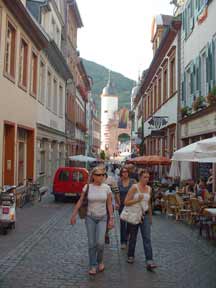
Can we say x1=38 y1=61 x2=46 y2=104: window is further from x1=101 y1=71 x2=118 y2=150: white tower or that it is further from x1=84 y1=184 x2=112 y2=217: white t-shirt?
x1=101 y1=71 x2=118 y2=150: white tower

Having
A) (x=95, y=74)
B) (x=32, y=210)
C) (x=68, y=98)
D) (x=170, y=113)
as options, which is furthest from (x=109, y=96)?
(x=32, y=210)

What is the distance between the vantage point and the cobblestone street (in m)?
6.23

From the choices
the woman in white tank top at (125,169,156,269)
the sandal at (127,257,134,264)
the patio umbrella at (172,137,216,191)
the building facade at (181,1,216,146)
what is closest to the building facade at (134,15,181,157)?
the building facade at (181,1,216,146)

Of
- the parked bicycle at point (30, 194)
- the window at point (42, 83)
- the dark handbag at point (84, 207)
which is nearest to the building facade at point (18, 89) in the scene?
the parked bicycle at point (30, 194)

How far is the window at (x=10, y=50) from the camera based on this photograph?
15.6 metres

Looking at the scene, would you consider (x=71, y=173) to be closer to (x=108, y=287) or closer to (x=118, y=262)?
(x=118, y=262)

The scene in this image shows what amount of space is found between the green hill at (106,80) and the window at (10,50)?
11448 centimetres

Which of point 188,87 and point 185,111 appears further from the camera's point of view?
point 188,87

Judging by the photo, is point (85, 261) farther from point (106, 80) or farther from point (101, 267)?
point (106, 80)

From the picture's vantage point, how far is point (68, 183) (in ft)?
65.8

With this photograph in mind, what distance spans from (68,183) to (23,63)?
5687 mm

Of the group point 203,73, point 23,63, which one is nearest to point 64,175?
point 23,63

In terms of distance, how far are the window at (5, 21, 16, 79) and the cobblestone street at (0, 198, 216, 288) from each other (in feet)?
21.4

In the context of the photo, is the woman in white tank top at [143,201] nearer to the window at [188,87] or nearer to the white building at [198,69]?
the white building at [198,69]
